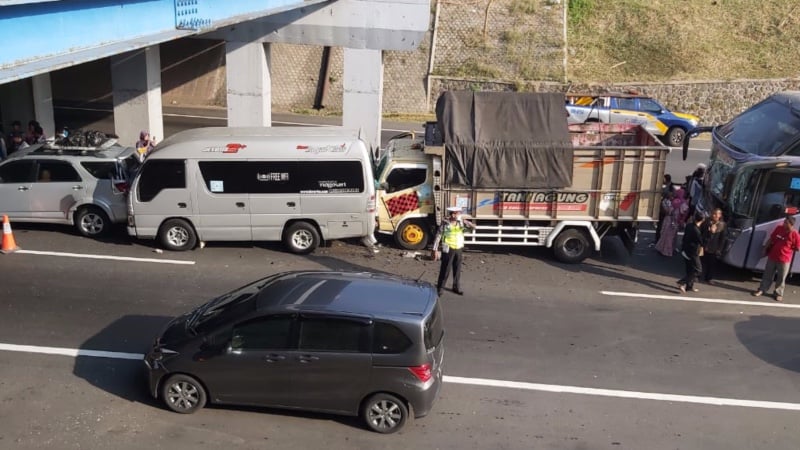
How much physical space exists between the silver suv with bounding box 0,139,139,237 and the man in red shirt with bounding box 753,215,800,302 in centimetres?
1188

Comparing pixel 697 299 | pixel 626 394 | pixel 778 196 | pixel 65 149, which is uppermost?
pixel 65 149

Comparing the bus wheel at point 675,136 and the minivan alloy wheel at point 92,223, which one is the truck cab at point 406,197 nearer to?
the minivan alloy wheel at point 92,223

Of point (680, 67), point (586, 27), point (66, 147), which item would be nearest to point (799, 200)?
point (66, 147)

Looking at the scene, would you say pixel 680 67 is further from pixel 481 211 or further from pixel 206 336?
pixel 206 336

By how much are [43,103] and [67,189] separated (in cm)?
834

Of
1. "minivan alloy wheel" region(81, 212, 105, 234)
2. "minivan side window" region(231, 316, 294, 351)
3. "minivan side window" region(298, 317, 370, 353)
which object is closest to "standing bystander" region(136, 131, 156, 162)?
"minivan alloy wheel" region(81, 212, 105, 234)

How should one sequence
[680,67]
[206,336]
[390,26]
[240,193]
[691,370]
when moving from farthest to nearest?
1. [680,67]
2. [390,26]
3. [240,193]
4. [691,370]
5. [206,336]

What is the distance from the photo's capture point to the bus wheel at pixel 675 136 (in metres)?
26.3

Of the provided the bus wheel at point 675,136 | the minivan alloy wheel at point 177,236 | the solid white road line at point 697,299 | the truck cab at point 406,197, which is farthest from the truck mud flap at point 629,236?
the bus wheel at point 675,136

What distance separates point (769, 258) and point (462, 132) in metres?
5.75

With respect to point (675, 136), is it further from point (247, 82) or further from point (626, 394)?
point (626, 394)

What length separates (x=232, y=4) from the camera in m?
16.2

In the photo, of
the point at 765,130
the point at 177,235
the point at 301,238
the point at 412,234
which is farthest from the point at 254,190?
the point at 765,130

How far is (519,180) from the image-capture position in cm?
1442
